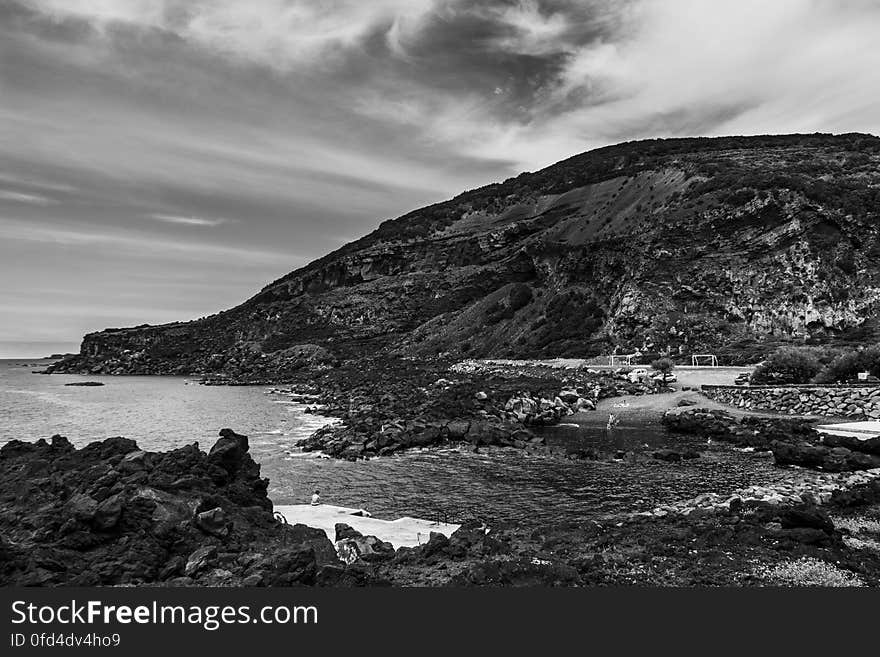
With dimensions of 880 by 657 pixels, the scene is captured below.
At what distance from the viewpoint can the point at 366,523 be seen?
1578cm

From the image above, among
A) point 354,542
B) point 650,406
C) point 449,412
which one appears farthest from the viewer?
point 650,406

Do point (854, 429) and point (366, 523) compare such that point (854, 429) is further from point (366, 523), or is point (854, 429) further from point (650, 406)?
point (366, 523)

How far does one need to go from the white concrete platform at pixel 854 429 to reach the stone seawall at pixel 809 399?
1.94 m

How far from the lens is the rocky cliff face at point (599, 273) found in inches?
2569

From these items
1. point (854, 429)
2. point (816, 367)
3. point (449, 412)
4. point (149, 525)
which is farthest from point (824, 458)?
point (149, 525)

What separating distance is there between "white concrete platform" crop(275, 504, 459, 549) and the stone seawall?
24679 millimetres

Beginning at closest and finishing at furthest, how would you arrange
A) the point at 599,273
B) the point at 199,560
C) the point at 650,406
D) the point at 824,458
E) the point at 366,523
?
1. the point at 199,560
2. the point at 366,523
3. the point at 824,458
4. the point at 650,406
5. the point at 599,273

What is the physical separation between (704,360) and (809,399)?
27.4 m

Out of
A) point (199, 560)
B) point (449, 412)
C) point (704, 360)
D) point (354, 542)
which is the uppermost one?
point (704, 360)

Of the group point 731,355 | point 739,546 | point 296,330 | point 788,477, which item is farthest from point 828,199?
point 296,330

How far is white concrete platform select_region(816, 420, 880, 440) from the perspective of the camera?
22823 millimetres

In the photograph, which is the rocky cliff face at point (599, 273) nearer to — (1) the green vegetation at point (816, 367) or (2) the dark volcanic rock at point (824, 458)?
(1) the green vegetation at point (816, 367)

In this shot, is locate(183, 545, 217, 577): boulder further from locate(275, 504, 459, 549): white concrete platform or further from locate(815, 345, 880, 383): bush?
locate(815, 345, 880, 383): bush

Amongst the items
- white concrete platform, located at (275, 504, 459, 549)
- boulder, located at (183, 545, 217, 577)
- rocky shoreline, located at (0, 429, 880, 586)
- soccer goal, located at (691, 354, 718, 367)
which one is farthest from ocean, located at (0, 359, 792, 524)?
soccer goal, located at (691, 354, 718, 367)
